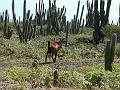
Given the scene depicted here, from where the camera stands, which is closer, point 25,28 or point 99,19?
point 25,28

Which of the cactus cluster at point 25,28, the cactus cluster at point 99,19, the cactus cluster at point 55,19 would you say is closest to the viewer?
the cactus cluster at point 25,28

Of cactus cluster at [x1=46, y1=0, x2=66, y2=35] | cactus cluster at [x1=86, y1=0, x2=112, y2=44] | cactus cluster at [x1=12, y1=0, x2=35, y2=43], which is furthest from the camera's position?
cactus cluster at [x1=46, y1=0, x2=66, y2=35]

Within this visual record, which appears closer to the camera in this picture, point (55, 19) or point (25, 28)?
point (25, 28)

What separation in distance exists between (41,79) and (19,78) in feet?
3.17

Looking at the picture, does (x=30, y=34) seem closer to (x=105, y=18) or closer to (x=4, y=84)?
(x=105, y=18)

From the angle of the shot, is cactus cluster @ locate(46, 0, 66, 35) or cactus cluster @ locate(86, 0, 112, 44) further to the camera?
cactus cluster @ locate(46, 0, 66, 35)

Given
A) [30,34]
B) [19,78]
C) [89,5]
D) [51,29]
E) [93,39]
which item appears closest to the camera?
[19,78]

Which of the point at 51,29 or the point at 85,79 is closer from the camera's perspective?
the point at 85,79

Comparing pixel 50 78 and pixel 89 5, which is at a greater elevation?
pixel 89 5

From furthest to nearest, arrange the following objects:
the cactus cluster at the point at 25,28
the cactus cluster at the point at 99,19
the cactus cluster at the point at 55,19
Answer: the cactus cluster at the point at 55,19
the cactus cluster at the point at 99,19
the cactus cluster at the point at 25,28

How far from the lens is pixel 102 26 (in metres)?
35.2

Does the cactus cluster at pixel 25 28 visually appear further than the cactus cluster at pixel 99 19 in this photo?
No

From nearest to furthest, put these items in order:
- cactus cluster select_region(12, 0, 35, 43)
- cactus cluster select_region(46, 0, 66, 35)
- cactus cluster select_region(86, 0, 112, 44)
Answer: cactus cluster select_region(12, 0, 35, 43), cactus cluster select_region(86, 0, 112, 44), cactus cluster select_region(46, 0, 66, 35)

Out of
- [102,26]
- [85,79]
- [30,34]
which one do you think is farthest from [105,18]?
[85,79]
